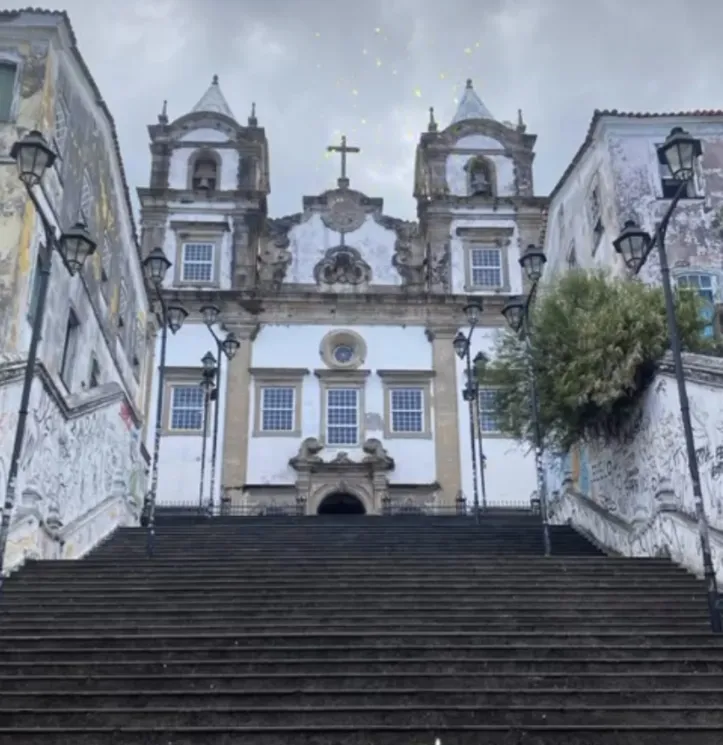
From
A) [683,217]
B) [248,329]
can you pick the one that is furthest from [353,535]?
[248,329]

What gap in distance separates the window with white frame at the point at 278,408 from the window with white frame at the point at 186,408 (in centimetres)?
208

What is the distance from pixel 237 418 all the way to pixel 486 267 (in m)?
10.6

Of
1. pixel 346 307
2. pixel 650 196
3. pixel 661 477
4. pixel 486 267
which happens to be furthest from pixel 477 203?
pixel 661 477

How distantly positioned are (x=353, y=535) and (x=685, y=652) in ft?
25.5

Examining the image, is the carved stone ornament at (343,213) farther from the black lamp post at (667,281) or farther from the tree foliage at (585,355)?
the black lamp post at (667,281)

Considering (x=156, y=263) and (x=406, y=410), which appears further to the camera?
(x=406, y=410)

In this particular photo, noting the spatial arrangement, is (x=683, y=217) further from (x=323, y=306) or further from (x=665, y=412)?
(x=323, y=306)

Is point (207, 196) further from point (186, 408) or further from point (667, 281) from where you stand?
point (667, 281)

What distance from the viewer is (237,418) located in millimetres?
29031

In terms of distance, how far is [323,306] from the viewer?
3123 cm

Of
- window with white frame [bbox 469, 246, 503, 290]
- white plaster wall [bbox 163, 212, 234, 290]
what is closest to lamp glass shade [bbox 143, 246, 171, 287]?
white plaster wall [bbox 163, 212, 234, 290]

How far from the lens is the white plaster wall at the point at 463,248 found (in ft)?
104

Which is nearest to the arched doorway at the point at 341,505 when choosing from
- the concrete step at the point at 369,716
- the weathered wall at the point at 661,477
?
the weathered wall at the point at 661,477

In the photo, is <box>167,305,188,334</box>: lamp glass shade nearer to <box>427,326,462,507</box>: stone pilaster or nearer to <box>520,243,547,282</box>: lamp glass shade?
<box>520,243,547,282</box>: lamp glass shade
